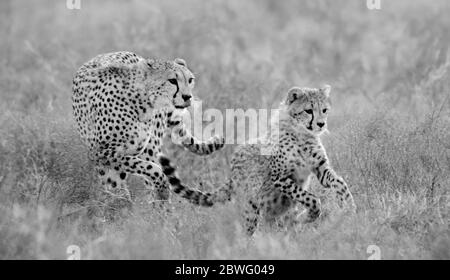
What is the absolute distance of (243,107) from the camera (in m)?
9.45

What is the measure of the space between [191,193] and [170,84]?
1.20 m

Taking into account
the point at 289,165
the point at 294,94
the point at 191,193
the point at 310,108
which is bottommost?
the point at 191,193

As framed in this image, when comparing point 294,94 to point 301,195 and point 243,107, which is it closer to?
point 301,195

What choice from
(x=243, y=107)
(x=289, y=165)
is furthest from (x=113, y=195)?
(x=243, y=107)

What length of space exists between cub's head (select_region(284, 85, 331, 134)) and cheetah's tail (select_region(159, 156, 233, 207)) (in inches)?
32.8

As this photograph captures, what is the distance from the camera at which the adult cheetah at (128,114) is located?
Result: 7586 millimetres

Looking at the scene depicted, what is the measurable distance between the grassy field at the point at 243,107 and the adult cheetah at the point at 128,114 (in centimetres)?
23

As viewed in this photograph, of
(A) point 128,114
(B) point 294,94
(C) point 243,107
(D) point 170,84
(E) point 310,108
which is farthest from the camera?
(C) point 243,107

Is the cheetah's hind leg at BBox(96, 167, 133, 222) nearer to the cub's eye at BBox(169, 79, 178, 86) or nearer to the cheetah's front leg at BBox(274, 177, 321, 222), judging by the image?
the cub's eye at BBox(169, 79, 178, 86)

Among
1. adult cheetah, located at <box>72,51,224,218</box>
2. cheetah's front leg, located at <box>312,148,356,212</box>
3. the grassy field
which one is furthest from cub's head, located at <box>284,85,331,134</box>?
adult cheetah, located at <box>72,51,224,218</box>

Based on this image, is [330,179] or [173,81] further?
[173,81]

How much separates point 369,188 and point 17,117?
334 cm

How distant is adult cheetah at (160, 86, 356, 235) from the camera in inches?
279

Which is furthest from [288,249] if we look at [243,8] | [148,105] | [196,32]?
[243,8]
